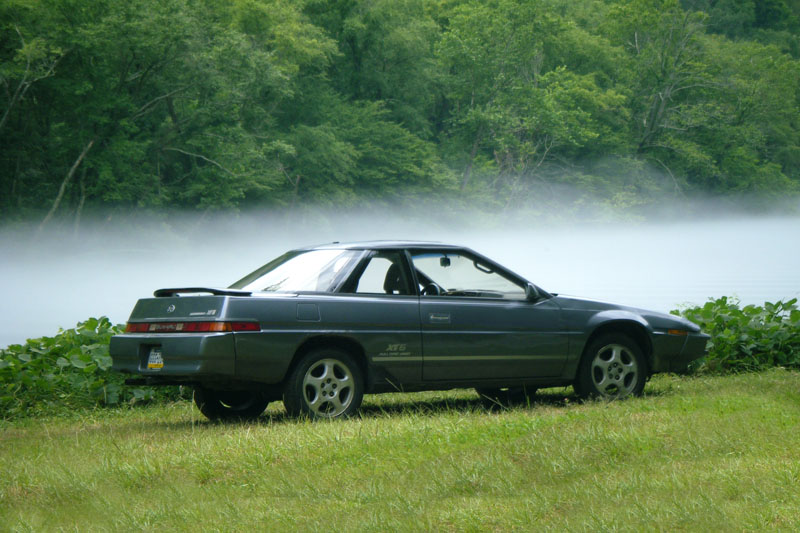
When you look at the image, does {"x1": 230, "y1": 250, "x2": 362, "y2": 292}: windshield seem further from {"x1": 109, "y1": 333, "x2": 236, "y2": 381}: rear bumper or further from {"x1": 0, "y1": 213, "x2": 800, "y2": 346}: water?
{"x1": 0, "y1": 213, "x2": 800, "y2": 346}: water

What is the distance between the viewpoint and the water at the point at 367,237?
39.2 meters

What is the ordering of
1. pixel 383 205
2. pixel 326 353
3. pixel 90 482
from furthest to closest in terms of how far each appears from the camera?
pixel 383 205 < pixel 326 353 < pixel 90 482

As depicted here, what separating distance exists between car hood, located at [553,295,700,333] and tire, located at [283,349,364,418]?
7.16 feet

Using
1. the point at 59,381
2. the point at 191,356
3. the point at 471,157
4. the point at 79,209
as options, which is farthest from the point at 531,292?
the point at 471,157

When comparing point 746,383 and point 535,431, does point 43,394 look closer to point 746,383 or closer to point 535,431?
point 535,431

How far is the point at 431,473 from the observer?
582 centimetres

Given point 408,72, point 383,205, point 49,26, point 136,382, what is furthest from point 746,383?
point 408,72

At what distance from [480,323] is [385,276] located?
0.93 metres

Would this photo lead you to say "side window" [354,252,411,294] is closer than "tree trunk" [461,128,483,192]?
Yes

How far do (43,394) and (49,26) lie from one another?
Result: 108 feet

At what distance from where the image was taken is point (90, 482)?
603 cm

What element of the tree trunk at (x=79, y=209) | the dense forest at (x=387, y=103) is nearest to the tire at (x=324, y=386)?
the dense forest at (x=387, y=103)

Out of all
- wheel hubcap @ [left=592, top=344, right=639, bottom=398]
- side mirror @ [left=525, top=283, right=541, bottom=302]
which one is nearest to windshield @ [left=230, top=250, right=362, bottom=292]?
side mirror @ [left=525, top=283, right=541, bottom=302]

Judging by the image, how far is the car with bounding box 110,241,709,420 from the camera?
7863mm
